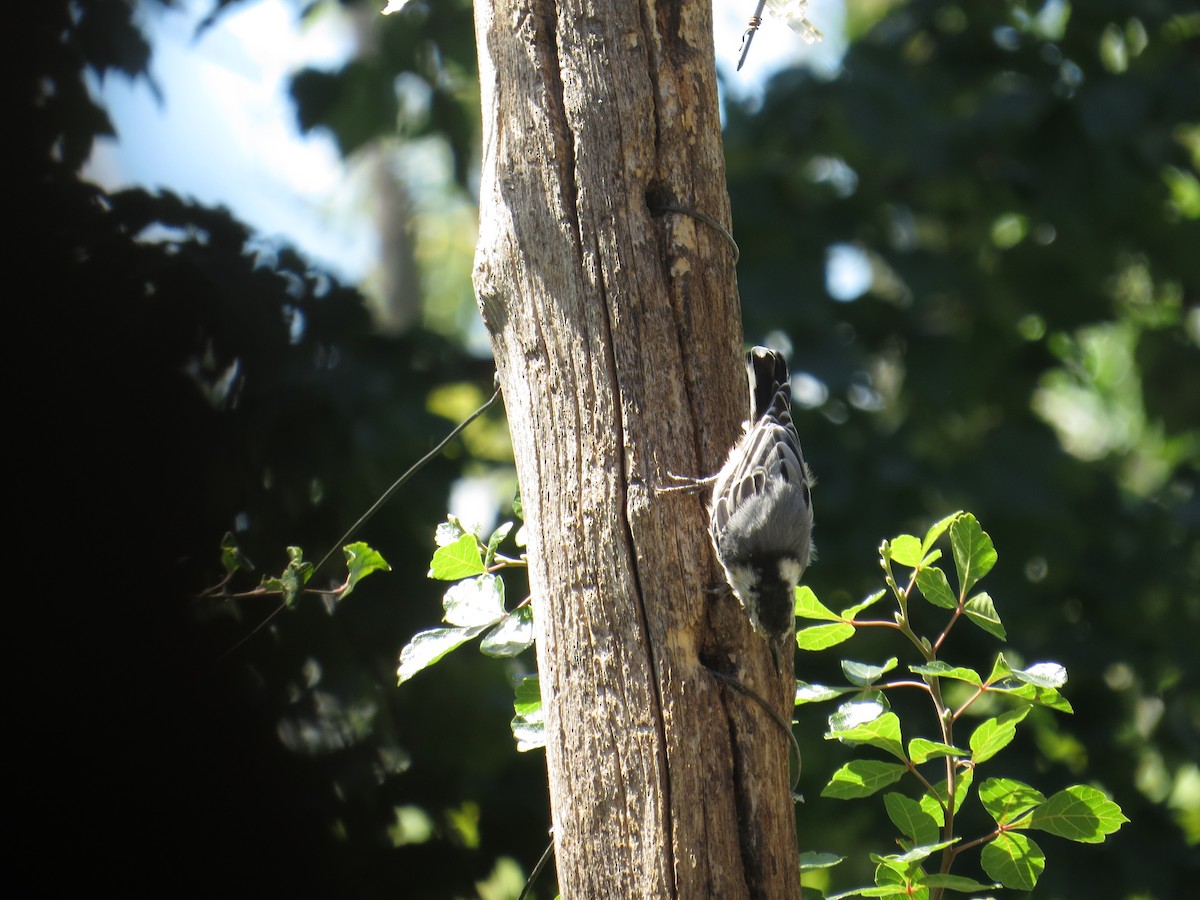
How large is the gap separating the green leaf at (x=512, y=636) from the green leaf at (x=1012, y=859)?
2.47 ft

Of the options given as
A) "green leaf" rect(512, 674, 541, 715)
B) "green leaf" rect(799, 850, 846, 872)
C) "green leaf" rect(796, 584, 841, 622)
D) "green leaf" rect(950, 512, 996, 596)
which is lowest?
"green leaf" rect(799, 850, 846, 872)

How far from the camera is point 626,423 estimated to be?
69.4 inches

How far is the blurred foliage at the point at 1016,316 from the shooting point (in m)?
3.84

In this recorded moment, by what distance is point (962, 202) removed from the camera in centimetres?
466

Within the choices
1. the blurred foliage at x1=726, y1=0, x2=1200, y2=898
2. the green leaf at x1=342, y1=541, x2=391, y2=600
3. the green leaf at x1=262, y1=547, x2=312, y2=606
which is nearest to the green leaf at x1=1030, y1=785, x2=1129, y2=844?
the green leaf at x1=342, y1=541, x2=391, y2=600

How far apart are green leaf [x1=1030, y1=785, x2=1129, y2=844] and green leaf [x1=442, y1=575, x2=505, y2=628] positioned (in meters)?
0.86

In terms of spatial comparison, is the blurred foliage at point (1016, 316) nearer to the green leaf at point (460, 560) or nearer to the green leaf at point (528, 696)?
the green leaf at point (528, 696)

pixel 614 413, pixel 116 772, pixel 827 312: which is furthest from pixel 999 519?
pixel 116 772

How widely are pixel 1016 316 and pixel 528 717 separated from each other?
3.40m

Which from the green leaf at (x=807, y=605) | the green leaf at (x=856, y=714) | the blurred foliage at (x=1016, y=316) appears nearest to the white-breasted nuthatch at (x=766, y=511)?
the green leaf at (x=807, y=605)

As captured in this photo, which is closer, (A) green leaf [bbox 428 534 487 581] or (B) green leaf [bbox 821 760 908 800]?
(B) green leaf [bbox 821 760 908 800]

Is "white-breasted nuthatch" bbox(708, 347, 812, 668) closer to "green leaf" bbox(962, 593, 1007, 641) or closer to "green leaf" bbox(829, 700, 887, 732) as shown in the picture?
"green leaf" bbox(829, 700, 887, 732)

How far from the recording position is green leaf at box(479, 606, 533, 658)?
1.86 m

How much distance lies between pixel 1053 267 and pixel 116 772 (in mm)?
3787
